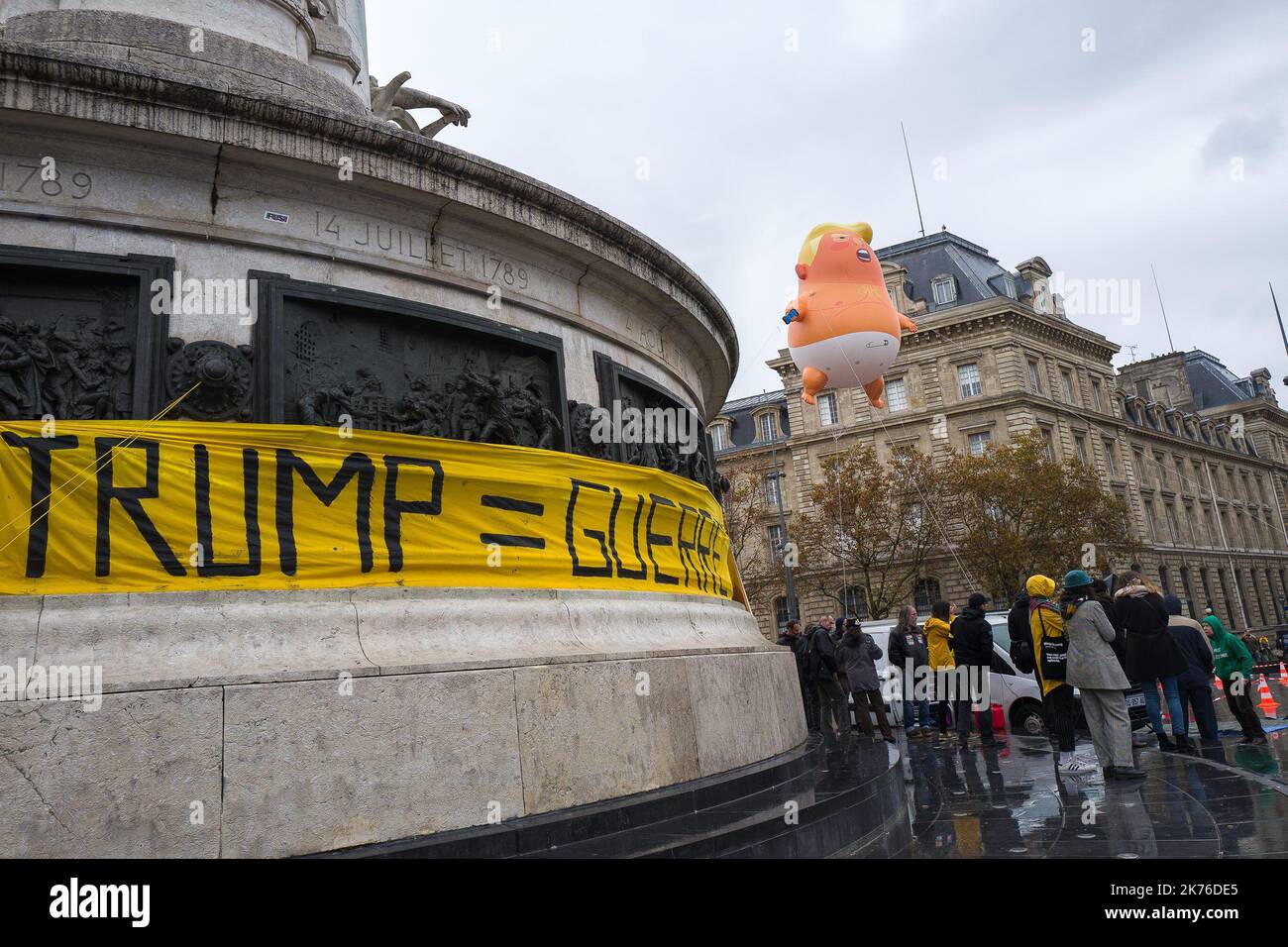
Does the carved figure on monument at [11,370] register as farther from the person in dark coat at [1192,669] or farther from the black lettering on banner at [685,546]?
the person in dark coat at [1192,669]

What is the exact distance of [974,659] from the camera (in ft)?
35.1

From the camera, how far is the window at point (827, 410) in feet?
172

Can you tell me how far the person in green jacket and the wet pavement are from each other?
0.50m

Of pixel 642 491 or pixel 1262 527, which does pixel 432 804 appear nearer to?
pixel 642 491

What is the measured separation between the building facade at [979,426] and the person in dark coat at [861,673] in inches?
1147

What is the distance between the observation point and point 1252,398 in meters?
81.3

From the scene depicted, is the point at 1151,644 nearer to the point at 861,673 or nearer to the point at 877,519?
the point at 861,673

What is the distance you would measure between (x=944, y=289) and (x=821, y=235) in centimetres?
4445

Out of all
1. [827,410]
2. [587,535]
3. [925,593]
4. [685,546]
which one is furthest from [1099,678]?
[827,410]

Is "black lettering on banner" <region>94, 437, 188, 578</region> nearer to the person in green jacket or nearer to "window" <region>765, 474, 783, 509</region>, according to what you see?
the person in green jacket

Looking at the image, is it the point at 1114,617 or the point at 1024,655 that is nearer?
the point at 1024,655

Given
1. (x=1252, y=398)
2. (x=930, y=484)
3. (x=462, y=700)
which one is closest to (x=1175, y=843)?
(x=462, y=700)

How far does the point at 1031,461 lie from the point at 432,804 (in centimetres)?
3849

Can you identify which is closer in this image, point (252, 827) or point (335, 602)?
point (252, 827)
